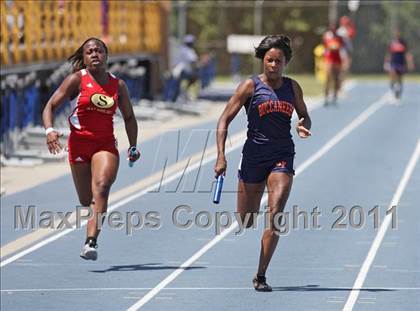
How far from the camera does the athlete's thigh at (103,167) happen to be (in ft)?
38.8

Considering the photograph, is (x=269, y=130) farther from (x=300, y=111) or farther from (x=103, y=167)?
(x=103, y=167)

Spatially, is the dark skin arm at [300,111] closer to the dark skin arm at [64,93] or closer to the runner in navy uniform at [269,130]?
the runner in navy uniform at [269,130]

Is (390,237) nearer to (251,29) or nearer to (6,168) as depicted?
(6,168)

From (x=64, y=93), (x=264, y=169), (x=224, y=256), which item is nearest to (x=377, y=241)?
(x=224, y=256)

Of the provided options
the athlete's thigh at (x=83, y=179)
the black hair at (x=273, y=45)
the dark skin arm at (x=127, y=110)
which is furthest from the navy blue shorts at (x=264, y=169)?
the athlete's thigh at (x=83, y=179)

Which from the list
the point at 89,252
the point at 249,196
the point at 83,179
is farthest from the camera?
the point at 83,179

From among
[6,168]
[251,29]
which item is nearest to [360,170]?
[6,168]

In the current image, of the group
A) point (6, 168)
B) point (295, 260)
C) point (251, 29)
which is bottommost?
point (251, 29)

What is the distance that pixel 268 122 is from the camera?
10977 mm

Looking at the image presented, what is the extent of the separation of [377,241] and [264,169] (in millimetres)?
4012

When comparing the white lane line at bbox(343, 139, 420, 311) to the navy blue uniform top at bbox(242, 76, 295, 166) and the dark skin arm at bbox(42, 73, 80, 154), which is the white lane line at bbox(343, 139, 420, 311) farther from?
the dark skin arm at bbox(42, 73, 80, 154)

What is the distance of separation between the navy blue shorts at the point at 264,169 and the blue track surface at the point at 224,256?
1009 millimetres

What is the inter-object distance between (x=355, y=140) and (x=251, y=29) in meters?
28.0

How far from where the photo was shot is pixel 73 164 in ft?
39.4
